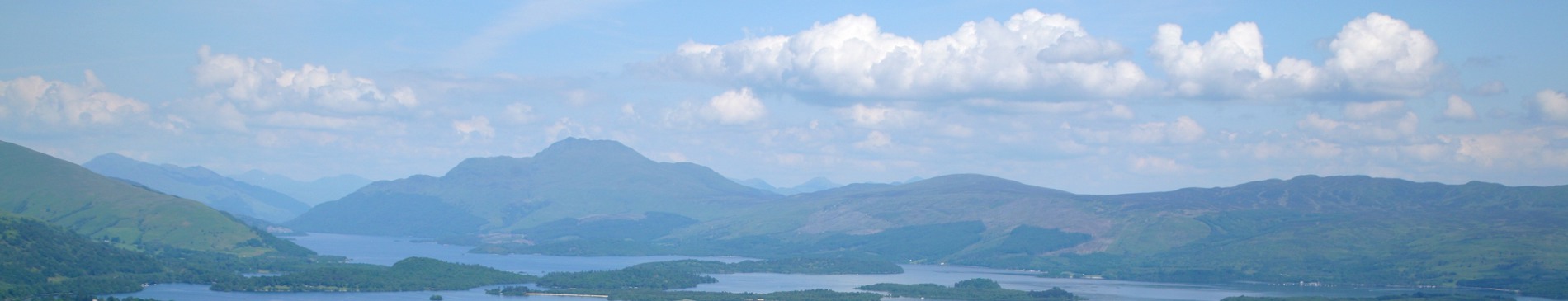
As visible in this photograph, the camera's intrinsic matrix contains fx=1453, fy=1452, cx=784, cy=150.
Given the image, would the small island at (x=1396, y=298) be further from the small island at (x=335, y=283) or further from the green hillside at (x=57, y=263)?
the green hillside at (x=57, y=263)

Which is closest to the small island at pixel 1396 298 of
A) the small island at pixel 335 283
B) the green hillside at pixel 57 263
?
the small island at pixel 335 283

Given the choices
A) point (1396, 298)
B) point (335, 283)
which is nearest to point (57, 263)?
point (335, 283)

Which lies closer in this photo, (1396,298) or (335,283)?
(1396,298)

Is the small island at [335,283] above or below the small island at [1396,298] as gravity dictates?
above

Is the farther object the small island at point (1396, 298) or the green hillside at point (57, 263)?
the small island at point (1396, 298)

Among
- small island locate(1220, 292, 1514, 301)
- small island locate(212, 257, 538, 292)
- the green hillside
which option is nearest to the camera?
the green hillside

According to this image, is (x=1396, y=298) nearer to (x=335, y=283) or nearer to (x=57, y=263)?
(x=335, y=283)

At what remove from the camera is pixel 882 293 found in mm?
198625

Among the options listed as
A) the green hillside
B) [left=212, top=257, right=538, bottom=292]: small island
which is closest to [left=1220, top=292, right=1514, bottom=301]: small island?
[left=212, top=257, right=538, bottom=292]: small island

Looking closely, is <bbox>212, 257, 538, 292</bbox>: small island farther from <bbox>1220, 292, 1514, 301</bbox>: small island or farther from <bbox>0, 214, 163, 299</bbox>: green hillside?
<bbox>1220, 292, 1514, 301</bbox>: small island

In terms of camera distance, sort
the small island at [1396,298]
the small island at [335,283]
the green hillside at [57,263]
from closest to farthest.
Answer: the green hillside at [57,263], the small island at [335,283], the small island at [1396,298]

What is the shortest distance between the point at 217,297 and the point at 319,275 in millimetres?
25248

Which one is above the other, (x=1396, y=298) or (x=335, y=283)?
(x=335, y=283)

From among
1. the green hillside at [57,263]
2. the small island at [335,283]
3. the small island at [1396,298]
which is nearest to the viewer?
the green hillside at [57,263]
